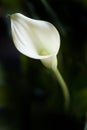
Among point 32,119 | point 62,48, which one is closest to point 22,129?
point 32,119

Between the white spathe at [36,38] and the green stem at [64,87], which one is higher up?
the white spathe at [36,38]

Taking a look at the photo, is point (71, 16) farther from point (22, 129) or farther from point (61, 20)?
point (22, 129)

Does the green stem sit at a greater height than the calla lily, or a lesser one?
lesser

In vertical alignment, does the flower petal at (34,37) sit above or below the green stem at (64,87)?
above

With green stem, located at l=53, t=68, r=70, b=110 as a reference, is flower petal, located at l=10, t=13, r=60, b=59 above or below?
above
